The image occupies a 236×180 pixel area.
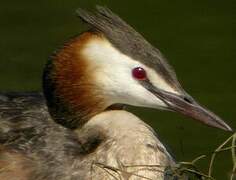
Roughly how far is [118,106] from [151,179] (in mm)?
677

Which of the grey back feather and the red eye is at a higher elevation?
the grey back feather

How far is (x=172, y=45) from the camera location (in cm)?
1295

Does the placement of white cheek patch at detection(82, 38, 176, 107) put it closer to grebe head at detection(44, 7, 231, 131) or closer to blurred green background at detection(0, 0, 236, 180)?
grebe head at detection(44, 7, 231, 131)

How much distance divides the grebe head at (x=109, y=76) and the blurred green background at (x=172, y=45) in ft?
6.21

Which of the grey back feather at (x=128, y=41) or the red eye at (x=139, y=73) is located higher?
the grey back feather at (x=128, y=41)

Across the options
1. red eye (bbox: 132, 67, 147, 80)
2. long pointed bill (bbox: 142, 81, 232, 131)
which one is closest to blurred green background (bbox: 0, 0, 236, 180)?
long pointed bill (bbox: 142, 81, 232, 131)

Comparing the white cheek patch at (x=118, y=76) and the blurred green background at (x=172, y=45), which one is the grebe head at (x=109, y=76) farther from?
the blurred green background at (x=172, y=45)

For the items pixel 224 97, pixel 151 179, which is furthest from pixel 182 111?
pixel 224 97

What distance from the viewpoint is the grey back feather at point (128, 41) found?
29.1 ft

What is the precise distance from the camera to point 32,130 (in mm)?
9203

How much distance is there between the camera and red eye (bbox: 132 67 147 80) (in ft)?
29.1

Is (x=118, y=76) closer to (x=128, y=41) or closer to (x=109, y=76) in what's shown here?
(x=109, y=76)

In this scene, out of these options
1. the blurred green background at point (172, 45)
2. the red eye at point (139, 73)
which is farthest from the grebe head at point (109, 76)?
the blurred green background at point (172, 45)

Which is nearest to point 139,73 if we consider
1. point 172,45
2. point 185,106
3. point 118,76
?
point 118,76
